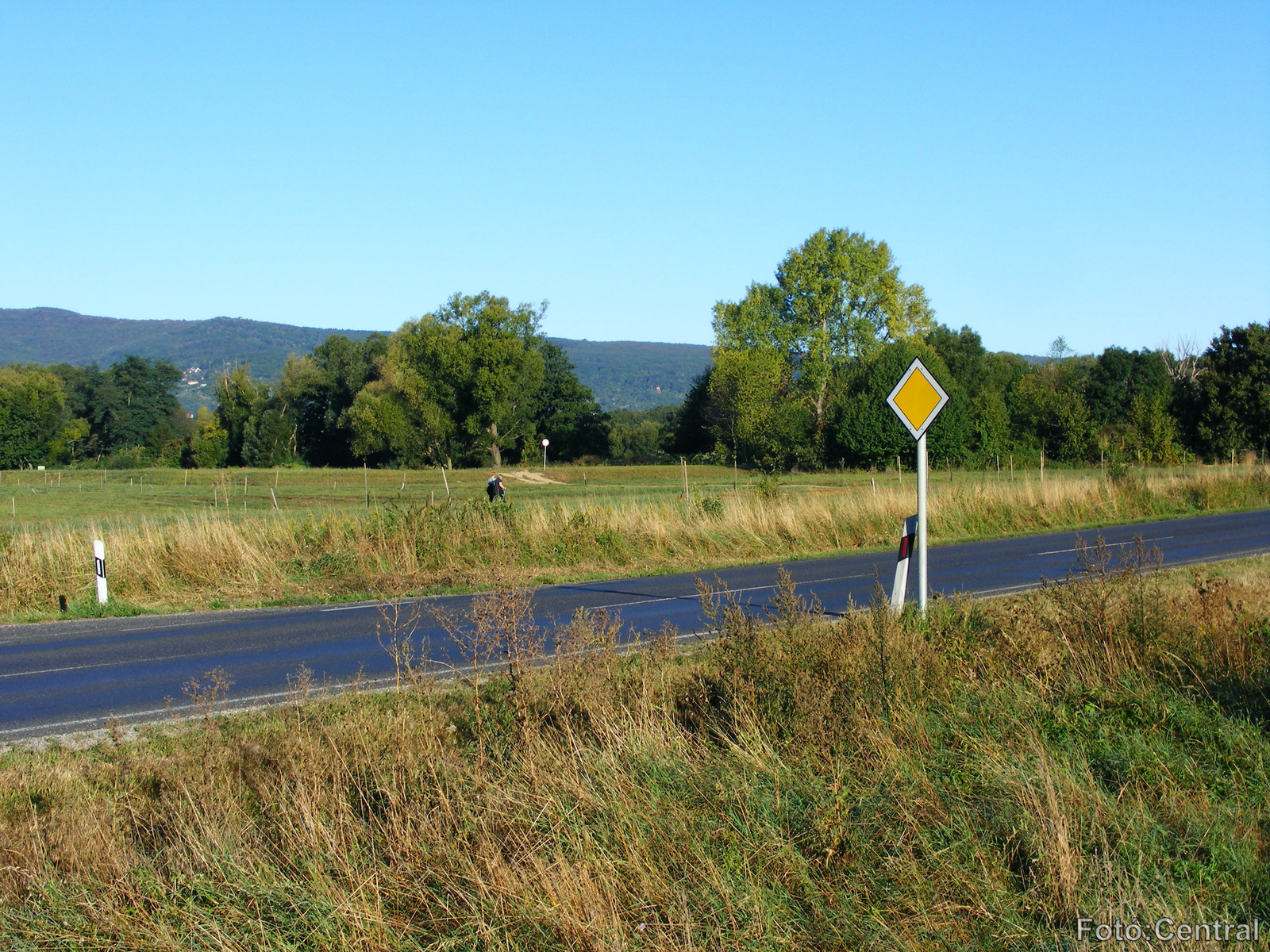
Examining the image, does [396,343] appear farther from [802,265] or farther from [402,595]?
[402,595]

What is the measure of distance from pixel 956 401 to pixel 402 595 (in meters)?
60.1

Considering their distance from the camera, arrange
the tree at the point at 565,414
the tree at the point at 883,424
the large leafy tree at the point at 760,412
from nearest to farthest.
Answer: the tree at the point at 883,424 → the large leafy tree at the point at 760,412 → the tree at the point at 565,414

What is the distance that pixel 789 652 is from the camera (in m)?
6.78

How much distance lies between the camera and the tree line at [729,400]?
6519 centimetres

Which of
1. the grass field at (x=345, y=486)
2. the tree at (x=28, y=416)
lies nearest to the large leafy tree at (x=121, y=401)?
the tree at (x=28, y=416)

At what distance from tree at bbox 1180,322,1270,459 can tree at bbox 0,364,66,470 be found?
108 meters

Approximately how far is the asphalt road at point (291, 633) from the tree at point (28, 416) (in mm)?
105934

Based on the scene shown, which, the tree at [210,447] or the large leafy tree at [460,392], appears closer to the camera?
the large leafy tree at [460,392]

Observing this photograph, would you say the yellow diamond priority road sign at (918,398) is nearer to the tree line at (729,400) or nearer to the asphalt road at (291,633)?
the asphalt road at (291,633)

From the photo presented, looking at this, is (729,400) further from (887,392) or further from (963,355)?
(963,355)

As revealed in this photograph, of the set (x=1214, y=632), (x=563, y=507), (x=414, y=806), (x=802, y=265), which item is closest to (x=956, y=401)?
(x=802, y=265)

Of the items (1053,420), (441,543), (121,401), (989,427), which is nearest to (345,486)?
(989,427)

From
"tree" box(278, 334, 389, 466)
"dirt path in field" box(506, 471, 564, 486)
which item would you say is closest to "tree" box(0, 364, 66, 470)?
"tree" box(278, 334, 389, 466)

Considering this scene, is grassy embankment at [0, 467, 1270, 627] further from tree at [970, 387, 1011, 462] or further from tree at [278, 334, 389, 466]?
tree at [278, 334, 389, 466]
